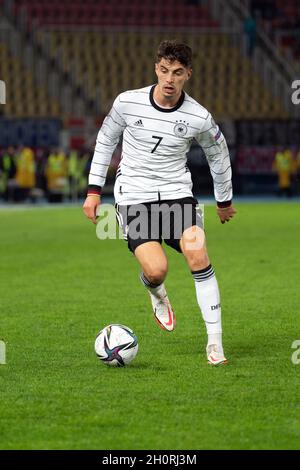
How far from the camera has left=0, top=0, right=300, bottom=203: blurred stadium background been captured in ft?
115

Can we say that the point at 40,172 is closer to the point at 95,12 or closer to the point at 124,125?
the point at 95,12

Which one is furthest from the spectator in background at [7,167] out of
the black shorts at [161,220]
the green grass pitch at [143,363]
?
the black shorts at [161,220]

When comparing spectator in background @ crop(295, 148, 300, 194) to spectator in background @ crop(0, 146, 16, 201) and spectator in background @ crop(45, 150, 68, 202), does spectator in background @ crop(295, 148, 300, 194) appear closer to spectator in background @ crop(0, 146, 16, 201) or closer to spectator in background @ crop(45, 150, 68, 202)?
spectator in background @ crop(45, 150, 68, 202)

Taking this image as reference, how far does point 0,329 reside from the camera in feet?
32.0

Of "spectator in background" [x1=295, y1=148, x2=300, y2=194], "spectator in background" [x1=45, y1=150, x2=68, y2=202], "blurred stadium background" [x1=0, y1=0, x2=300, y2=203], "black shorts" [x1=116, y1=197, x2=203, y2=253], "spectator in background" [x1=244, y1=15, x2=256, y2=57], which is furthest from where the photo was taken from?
"spectator in background" [x1=244, y1=15, x2=256, y2=57]

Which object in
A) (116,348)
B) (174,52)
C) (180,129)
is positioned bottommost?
(116,348)

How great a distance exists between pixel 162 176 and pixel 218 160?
42 cm

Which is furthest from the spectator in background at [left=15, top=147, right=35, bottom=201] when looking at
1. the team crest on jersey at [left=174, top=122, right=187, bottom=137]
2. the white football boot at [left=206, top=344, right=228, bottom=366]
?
the white football boot at [left=206, top=344, right=228, bottom=366]

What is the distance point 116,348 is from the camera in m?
7.71

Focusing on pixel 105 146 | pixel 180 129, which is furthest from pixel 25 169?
pixel 180 129

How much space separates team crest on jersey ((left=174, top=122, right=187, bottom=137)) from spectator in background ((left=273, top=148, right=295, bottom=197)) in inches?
1115

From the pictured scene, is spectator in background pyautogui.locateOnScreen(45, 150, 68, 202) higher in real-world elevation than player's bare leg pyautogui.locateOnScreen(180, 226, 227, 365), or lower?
lower

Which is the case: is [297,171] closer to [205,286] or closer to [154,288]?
[154,288]

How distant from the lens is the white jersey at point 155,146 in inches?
314
